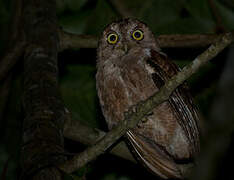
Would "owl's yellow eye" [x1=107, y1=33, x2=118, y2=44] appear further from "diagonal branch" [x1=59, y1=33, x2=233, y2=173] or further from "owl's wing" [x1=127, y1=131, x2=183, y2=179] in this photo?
"diagonal branch" [x1=59, y1=33, x2=233, y2=173]

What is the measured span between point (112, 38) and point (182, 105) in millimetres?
1303

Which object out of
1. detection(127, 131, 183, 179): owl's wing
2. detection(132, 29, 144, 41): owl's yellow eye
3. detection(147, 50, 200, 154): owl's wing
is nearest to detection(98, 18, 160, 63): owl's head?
detection(132, 29, 144, 41): owl's yellow eye

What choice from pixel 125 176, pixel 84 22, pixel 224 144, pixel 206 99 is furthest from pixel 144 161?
pixel 224 144

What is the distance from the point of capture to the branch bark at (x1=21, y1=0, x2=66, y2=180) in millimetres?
2375

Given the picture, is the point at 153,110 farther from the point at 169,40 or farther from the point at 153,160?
the point at 169,40

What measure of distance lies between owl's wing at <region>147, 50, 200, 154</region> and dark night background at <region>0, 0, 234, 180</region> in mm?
798

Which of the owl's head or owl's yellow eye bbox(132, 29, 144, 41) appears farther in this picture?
owl's yellow eye bbox(132, 29, 144, 41)

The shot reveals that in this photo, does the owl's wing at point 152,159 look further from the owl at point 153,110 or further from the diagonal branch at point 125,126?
the diagonal branch at point 125,126

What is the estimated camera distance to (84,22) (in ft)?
16.6

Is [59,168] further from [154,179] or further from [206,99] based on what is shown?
[206,99]

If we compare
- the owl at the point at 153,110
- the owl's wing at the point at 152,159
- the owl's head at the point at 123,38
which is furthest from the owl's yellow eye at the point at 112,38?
the owl's wing at the point at 152,159

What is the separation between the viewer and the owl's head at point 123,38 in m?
4.18

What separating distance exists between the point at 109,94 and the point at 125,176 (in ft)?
3.95

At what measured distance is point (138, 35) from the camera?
14.2 ft
